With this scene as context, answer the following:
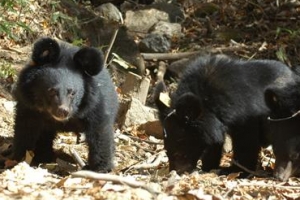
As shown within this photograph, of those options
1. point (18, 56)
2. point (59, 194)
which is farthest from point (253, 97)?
point (18, 56)

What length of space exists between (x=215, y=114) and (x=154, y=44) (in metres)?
6.92

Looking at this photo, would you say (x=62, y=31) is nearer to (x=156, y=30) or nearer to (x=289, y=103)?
(x=156, y=30)

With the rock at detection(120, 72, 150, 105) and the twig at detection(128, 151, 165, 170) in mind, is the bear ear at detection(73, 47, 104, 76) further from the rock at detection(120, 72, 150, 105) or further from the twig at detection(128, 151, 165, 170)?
the rock at detection(120, 72, 150, 105)

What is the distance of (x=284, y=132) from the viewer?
729 centimetres

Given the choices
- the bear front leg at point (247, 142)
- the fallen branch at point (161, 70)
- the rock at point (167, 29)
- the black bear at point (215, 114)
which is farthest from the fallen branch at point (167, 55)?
the bear front leg at point (247, 142)

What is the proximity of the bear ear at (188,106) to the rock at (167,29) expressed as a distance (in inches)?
296

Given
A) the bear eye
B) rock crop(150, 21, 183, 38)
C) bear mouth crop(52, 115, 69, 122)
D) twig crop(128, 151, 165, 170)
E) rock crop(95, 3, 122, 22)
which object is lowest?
twig crop(128, 151, 165, 170)

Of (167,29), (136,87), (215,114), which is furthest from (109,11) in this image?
(215,114)

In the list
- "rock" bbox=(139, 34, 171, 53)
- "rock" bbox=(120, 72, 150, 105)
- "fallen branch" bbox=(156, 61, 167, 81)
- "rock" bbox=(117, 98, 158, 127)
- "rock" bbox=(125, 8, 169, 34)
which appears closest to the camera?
"rock" bbox=(117, 98, 158, 127)

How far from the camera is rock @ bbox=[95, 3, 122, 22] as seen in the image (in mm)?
15484

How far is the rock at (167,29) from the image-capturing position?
14.9 m

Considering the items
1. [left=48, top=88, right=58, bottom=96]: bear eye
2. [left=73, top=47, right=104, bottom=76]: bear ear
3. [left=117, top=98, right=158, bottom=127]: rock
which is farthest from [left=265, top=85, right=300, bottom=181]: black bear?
[left=117, top=98, right=158, bottom=127]: rock

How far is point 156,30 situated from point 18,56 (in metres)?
4.76

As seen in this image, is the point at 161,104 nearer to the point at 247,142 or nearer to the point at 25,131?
the point at 247,142
